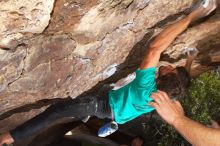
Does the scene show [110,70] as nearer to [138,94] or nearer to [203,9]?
[138,94]

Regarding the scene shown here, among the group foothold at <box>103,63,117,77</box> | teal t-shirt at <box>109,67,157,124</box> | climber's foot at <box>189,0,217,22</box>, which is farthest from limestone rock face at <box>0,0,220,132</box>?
teal t-shirt at <box>109,67,157,124</box>

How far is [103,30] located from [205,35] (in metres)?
1.57

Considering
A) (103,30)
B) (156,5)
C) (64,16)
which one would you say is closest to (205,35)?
(156,5)

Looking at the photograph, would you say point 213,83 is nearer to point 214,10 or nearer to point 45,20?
point 214,10

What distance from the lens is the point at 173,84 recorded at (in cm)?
350

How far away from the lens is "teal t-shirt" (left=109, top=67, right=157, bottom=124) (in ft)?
11.7

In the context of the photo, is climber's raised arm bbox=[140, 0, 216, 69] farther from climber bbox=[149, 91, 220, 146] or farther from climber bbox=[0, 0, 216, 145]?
climber bbox=[149, 91, 220, 146]

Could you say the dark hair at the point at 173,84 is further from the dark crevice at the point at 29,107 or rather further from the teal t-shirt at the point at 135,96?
the dark crevice at the point at 29,107

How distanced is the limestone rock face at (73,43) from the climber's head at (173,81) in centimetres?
57

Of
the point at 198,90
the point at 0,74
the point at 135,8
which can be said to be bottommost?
the point at 198,90

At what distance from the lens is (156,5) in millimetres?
3562

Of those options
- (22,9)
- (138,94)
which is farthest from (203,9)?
(22,9)

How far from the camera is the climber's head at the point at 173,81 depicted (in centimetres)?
348

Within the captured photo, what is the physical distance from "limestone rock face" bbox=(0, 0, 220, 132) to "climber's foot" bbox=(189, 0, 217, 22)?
0.40ft
